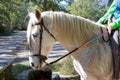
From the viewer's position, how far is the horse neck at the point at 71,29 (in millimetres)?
3572

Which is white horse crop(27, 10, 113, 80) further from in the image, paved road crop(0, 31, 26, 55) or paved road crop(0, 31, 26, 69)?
paved road crop(0, 31, 26, 55)

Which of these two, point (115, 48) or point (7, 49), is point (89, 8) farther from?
point (115, 48)

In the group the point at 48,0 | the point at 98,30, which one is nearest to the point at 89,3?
the point at 48,0

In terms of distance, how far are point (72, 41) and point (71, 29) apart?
0.56 feet

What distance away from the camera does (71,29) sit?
3.62m

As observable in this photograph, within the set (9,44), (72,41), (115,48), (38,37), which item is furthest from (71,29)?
(9,44)

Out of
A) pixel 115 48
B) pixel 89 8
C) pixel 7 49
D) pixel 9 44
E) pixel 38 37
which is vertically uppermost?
pixel 38 37

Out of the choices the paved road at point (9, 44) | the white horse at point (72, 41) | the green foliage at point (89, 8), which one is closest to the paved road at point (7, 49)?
the paved road at point (9, 44)

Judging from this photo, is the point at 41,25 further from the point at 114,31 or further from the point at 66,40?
the point at 114,31

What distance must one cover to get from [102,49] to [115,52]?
6.5 inches

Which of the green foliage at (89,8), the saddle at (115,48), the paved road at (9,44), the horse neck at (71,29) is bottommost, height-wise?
the paved road at (9,44)

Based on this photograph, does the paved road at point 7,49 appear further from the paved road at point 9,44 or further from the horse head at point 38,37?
the horse head at point 38,37

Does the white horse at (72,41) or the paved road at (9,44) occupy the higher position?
the white horse at (72,41)

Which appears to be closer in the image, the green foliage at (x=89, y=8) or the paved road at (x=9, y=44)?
the paved road at (x=9, y=44)
